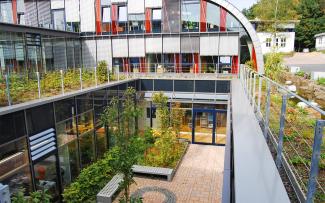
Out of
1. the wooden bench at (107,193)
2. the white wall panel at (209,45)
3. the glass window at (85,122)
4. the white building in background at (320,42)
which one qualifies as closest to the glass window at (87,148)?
the glass window at (85,122)

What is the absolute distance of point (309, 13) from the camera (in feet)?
178

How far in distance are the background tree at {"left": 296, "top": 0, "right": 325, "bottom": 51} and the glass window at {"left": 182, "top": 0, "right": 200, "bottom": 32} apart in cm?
4075

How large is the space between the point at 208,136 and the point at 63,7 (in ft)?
49.7

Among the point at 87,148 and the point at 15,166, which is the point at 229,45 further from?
the point at 15,166

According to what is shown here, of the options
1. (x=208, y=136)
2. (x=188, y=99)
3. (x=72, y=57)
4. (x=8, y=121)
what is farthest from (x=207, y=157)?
(x=72, y=57)

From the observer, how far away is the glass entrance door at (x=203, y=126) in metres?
17.4

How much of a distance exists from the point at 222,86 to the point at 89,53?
1129cm

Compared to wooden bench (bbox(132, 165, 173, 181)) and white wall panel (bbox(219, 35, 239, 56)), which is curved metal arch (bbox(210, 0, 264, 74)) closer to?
white wall panel (bbox(219, 35, 239, 56))

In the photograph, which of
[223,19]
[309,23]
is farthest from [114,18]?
[309,23]

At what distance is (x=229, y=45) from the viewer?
63.5 feet

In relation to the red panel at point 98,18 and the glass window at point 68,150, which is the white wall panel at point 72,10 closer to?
the red panel at point 98,18

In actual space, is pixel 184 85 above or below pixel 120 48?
below

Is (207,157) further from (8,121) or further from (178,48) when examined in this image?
(8,121)

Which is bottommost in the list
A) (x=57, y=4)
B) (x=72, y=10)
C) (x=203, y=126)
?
(x=203, y=126)
